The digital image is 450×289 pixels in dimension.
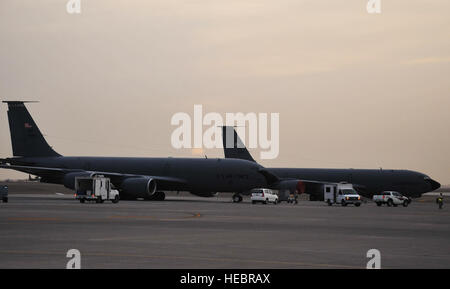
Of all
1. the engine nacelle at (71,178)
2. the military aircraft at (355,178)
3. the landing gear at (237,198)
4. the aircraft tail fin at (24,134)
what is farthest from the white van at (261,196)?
the aircraft tail fin at (24,134)

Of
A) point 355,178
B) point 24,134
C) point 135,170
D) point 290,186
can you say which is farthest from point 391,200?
point 24,134

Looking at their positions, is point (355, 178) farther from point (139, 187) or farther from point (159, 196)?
point (139, 187)

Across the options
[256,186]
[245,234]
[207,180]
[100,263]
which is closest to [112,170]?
[207,180]

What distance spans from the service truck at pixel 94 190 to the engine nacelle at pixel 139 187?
777 centimetres

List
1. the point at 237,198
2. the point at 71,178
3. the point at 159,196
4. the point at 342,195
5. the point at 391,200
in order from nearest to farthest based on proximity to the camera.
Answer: the point at 342,195 → the point at 391,200 → the point at 71,178 → the point at 237,198 → the point at 159,196

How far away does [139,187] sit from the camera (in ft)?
285

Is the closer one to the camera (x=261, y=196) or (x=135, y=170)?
(x=261, y=196)

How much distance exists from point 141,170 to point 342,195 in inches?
1008

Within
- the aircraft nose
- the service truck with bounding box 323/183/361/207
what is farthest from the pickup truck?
the aircraft nose

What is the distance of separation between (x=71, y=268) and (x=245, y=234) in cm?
1470

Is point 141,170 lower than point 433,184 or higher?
higher

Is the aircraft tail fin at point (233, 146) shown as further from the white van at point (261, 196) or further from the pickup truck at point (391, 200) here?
the pickup truck at point (391, 200)

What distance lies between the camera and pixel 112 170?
9425cm
